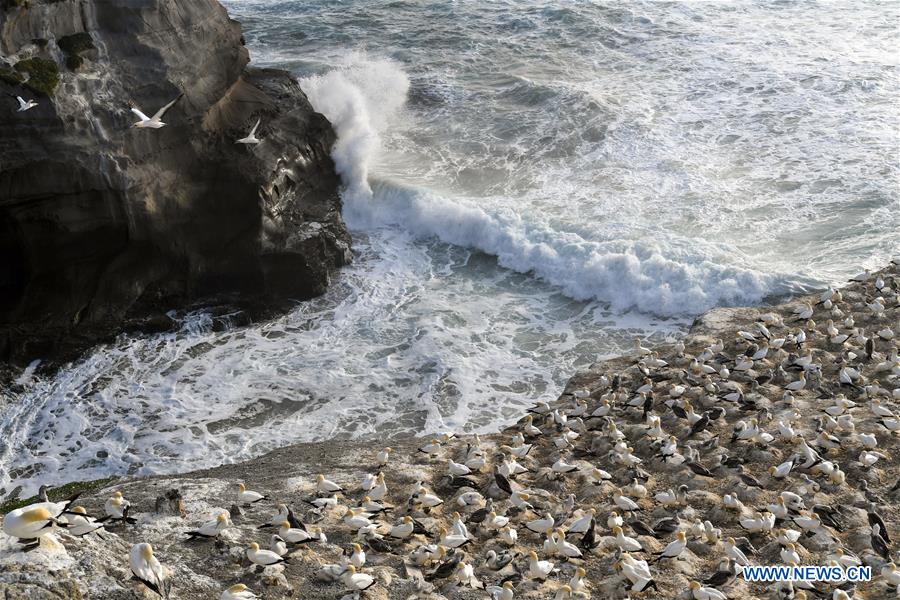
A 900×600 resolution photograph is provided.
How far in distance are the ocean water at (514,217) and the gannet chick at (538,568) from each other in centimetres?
725

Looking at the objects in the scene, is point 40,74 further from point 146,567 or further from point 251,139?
point 146,567

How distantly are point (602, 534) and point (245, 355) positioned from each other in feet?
38.7

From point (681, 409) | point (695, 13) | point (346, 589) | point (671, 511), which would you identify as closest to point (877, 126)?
point (695, 13)

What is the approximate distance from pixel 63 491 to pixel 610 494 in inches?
395

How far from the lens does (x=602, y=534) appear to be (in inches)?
539

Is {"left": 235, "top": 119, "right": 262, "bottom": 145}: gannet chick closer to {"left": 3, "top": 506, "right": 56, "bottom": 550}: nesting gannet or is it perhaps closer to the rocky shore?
the rocky shore

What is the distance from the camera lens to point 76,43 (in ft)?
72.3

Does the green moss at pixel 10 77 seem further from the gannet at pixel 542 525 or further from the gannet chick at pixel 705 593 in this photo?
the gannet chick at pixel 705 593

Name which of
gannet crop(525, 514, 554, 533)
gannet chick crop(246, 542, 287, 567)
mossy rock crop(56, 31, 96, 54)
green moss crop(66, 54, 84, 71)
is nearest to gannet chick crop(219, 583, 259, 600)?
gannet chick crop(246, 542, 287, 567)

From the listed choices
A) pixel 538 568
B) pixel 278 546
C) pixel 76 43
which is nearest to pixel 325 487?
pixel 278 546

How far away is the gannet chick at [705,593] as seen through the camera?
11.8 meters

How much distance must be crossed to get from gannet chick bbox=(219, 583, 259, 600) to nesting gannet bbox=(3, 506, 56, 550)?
2197 millimetres

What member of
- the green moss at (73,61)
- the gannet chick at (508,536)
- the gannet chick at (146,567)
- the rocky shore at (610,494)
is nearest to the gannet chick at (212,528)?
the rocky shore at (610,494)

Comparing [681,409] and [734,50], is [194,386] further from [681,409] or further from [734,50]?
[734,50]
